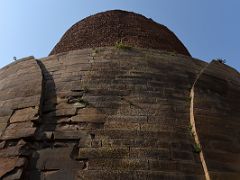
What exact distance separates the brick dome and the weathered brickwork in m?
2.12

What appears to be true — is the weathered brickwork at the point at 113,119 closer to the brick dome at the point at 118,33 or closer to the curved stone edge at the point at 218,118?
the curved stone edge at the point at 218,118

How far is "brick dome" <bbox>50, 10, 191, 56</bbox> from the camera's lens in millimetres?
10609

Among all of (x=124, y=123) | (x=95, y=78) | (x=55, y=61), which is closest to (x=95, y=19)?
(x=55, y=61)

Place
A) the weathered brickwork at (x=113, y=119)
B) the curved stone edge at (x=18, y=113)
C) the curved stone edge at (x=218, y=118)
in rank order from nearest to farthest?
the weathered brickwork at (x=113, y=119), the curved stone edge at (x=18, y=113), the curved stone edge at (x=218, y=118)

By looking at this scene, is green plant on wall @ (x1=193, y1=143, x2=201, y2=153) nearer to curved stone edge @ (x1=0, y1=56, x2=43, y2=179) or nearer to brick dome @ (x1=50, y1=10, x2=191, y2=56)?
curved stone edge @ (x1=0, y1=56, x2=43, y2=179)

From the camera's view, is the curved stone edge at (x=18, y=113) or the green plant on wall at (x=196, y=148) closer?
the curved stone edge at (x=18, y=113)

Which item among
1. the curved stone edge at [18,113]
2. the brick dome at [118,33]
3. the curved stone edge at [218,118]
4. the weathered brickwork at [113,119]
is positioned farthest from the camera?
the brick dome at [118,33]

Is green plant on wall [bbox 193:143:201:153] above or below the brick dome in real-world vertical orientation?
below

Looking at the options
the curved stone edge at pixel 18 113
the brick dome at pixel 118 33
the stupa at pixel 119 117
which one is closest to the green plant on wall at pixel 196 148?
the stupa at pixel 119 117

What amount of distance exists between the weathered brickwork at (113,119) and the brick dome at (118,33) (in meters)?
2.12

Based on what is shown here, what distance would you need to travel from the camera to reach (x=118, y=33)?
428 inches

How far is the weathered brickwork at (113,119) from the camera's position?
6.14 meters

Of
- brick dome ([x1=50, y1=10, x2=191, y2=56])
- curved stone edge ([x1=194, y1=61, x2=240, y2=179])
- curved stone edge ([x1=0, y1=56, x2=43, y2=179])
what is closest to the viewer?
curved stone edge ([x1=0, y1=56, x2=43, y2=179])

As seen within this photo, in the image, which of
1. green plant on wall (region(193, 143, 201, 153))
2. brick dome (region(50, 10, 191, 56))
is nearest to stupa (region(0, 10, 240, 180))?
green plant on wall (region(193, 143, 201, 153))
